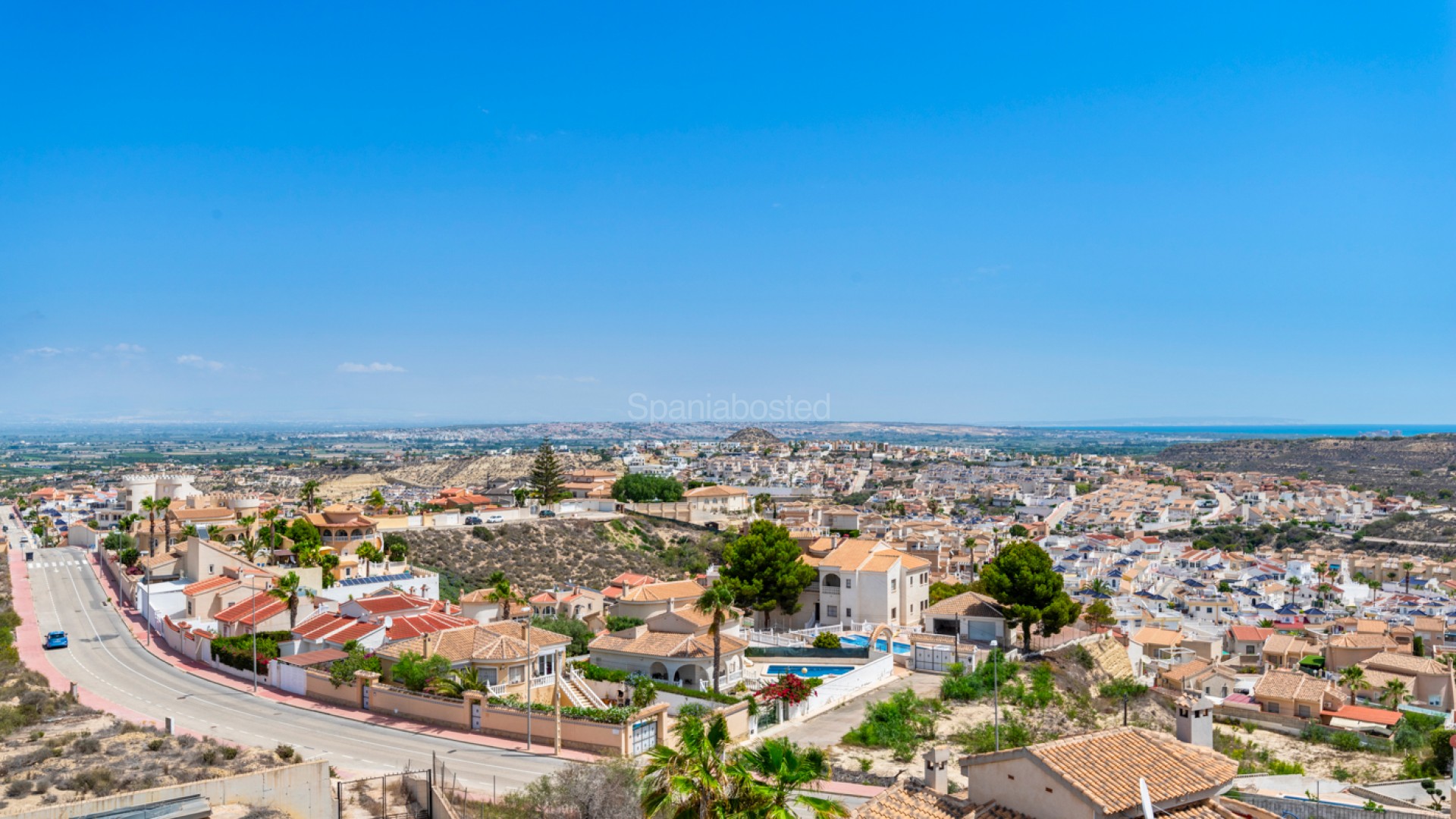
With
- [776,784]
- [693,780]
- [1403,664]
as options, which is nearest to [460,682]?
[693,780]

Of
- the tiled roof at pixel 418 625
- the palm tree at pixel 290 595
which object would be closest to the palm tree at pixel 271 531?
the palm tree at pixel 290 595

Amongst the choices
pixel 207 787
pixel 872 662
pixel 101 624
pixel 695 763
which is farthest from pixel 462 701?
pixel 101 624

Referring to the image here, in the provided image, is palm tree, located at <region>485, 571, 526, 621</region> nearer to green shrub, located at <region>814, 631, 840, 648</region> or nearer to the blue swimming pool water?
the blue swimming pool water

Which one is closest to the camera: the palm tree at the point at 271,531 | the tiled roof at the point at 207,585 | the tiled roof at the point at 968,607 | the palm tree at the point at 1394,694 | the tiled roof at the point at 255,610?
the tiled roof at the point at 255,610

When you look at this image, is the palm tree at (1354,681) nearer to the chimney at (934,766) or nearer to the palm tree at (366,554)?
the chimney at (934,766)

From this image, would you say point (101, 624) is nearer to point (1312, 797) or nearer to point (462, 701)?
point (462, 701)

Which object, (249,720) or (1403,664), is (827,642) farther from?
(1403,664)
